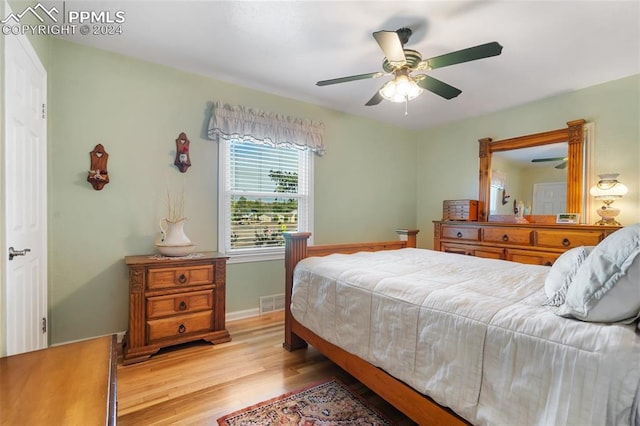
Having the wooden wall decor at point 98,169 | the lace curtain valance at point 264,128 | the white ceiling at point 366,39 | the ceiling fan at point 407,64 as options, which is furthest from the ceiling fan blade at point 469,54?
the wooden wall decor at point 98,169

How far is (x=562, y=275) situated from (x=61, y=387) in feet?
6.33

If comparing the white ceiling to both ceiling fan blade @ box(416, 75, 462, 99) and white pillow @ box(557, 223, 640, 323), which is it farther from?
white pillow @ box(557, 223, 640, 323)

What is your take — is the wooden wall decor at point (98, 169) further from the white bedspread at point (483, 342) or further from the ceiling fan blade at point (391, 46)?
the ceiling fan blade at point (391, 46)

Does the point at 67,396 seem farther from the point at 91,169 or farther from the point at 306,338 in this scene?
the point at 91,169

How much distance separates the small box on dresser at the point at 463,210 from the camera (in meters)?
3.77

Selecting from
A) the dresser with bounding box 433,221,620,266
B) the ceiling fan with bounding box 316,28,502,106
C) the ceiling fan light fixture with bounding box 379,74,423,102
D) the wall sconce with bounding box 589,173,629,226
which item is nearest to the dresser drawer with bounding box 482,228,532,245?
the dresser with bounding box 433,221,620,266

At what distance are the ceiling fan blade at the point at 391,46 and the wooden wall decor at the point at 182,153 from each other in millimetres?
1982

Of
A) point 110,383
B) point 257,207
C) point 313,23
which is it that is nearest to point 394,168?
point 257,207

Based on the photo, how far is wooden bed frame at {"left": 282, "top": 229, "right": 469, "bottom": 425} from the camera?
1293 millimetres

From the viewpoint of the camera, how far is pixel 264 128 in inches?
127

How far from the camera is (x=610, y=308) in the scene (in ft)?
3.12

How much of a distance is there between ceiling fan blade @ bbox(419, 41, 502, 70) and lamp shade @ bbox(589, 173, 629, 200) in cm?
207

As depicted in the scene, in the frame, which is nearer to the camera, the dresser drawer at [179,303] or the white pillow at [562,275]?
the white pillow at [562,275]

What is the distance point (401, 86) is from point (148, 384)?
2699 millimetres
